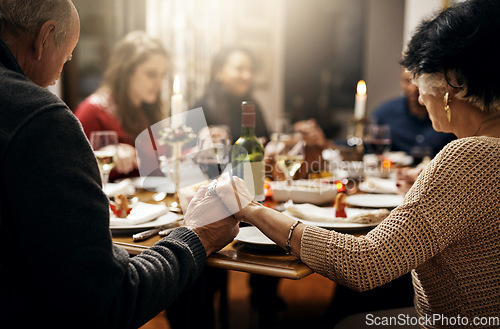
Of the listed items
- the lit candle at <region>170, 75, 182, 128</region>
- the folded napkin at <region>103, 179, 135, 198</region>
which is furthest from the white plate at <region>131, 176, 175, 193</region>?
the lit candle at <region>170, 75, 182, 128</region>

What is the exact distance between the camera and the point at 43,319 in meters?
0.82

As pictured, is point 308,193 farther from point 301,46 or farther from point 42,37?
point 301,46

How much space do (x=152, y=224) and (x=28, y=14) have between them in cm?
58

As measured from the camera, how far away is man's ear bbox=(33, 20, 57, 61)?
872mm

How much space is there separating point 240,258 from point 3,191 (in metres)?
0.48

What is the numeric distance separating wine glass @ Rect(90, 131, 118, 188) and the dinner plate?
670mm

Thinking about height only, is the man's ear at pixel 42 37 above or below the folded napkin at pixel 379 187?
above

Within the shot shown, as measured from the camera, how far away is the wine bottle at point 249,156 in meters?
1.41

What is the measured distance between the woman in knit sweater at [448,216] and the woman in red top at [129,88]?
6.64 ft

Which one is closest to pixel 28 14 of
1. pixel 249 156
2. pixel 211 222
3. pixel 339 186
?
pixel 211 222

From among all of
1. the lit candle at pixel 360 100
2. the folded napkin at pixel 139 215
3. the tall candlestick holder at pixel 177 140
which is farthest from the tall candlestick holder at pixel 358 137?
the folded napkin at pixel 139 215

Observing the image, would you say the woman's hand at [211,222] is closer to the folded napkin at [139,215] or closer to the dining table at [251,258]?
the dining table at [251,258]

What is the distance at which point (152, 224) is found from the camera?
4.01 ft

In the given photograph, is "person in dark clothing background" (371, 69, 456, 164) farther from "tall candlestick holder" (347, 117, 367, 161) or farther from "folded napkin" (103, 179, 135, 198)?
"folded napkin" (103, 179, 135, 198)
